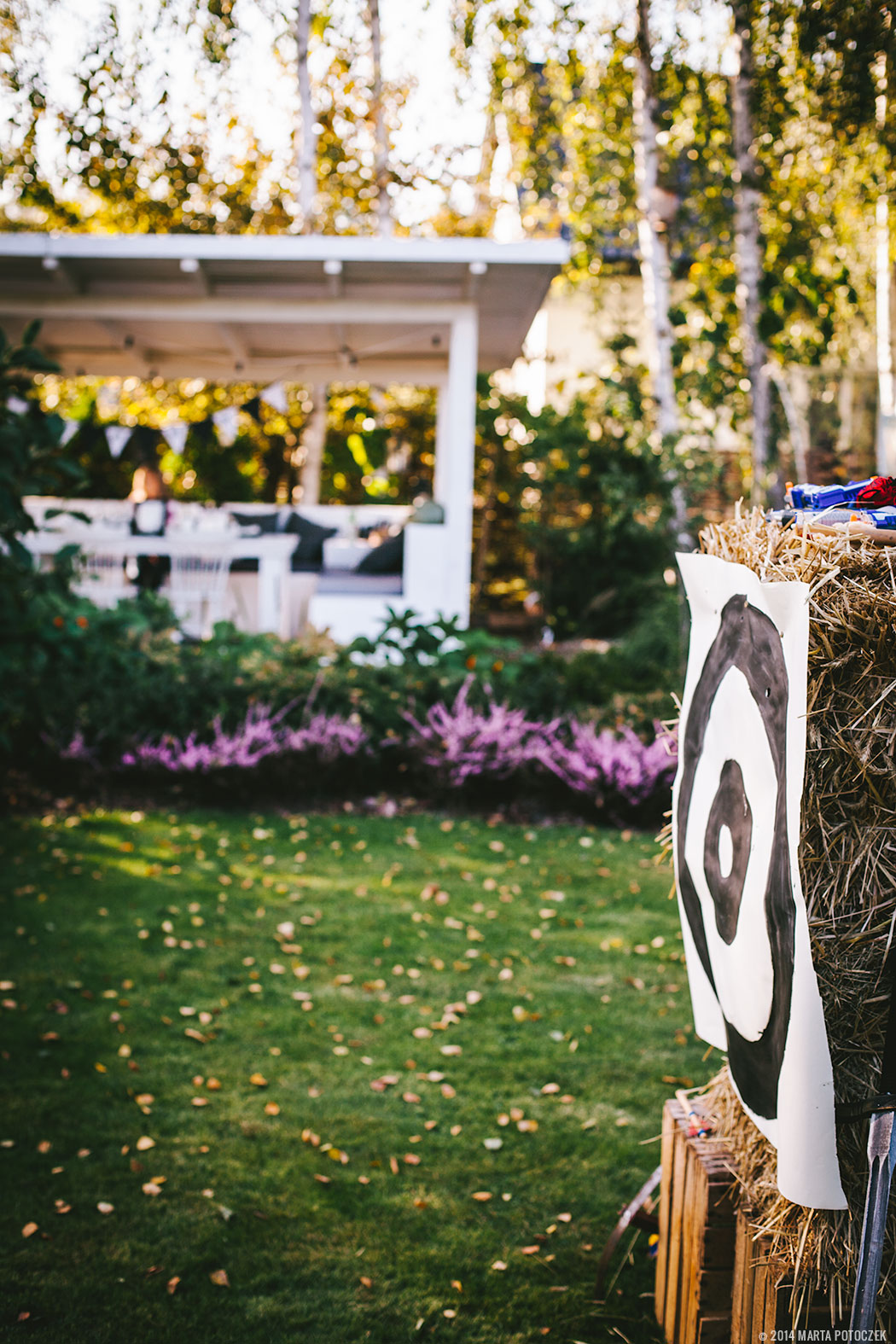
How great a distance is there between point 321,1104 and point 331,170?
15485mm

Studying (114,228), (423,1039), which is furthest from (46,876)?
(114,228)

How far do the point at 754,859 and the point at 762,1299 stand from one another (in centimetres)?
65

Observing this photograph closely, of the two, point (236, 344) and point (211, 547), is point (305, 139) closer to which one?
point (236, 344)

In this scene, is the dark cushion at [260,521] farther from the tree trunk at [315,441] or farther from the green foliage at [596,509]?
the green foliage at [596,509]

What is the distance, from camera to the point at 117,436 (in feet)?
→ 33.3

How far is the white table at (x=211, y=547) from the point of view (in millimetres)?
8117

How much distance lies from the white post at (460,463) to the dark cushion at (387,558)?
137 cm

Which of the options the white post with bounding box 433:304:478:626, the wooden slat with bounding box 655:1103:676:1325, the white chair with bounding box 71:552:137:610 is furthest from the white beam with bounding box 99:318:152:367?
the wooden slat with bounding box 655:1103:676:1325

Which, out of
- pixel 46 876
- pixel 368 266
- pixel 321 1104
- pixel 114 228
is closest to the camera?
pixel 321 1104

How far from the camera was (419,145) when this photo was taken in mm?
15609

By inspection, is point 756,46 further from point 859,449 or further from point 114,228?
point 114,228

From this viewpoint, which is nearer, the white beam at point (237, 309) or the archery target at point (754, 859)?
the archery target at point (754, 859)

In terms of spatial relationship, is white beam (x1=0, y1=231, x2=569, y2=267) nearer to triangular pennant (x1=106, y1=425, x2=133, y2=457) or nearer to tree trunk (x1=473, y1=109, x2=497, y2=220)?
triangular pennant (x1=106, y1=425, x2=133, y2=457)

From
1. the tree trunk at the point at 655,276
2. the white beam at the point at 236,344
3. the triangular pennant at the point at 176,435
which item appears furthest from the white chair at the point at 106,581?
the tree trunk at the point at 655,276
